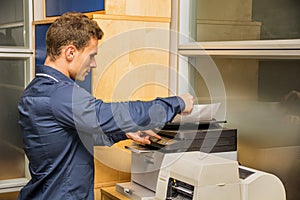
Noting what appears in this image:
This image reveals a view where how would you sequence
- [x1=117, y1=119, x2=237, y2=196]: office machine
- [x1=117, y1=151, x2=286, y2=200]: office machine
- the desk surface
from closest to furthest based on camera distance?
[x1=117, y1=151, x2=286, y2=200]: office machine < [x1=117, y1=119, x2=237, y2=196]: office machine < the desk surface

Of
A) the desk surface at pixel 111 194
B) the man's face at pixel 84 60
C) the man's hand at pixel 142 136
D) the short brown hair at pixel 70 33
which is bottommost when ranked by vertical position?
the desk surface at pixel 111 194

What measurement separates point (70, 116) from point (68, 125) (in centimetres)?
6

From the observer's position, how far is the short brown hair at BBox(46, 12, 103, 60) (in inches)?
80.9

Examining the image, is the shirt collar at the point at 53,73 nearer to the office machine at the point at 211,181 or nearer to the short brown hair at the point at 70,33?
the short brown hair at the point at 70,33

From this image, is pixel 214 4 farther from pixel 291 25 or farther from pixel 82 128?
pixel 82 128

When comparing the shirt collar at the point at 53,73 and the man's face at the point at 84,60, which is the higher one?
the man's face at the point at 84,60

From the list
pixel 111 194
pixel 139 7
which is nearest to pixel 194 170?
pixel 111 194

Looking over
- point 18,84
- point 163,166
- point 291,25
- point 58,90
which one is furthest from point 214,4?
point 18,84

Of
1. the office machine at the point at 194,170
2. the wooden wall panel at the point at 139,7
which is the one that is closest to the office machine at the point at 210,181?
the office machine at the point at 194,170

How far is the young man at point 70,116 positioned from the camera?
190 cm

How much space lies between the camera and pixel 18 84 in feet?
11.6

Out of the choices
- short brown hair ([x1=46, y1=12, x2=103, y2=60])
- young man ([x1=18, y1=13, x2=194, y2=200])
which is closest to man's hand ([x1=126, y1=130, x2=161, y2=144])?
young man ([x1=18, y1=13, x2=194, y2=200])

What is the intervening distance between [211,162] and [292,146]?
54cm

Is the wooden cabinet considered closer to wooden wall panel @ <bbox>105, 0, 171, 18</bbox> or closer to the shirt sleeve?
wooden wall panel @ <bbox>105, 0, 171, 18</bbox>
